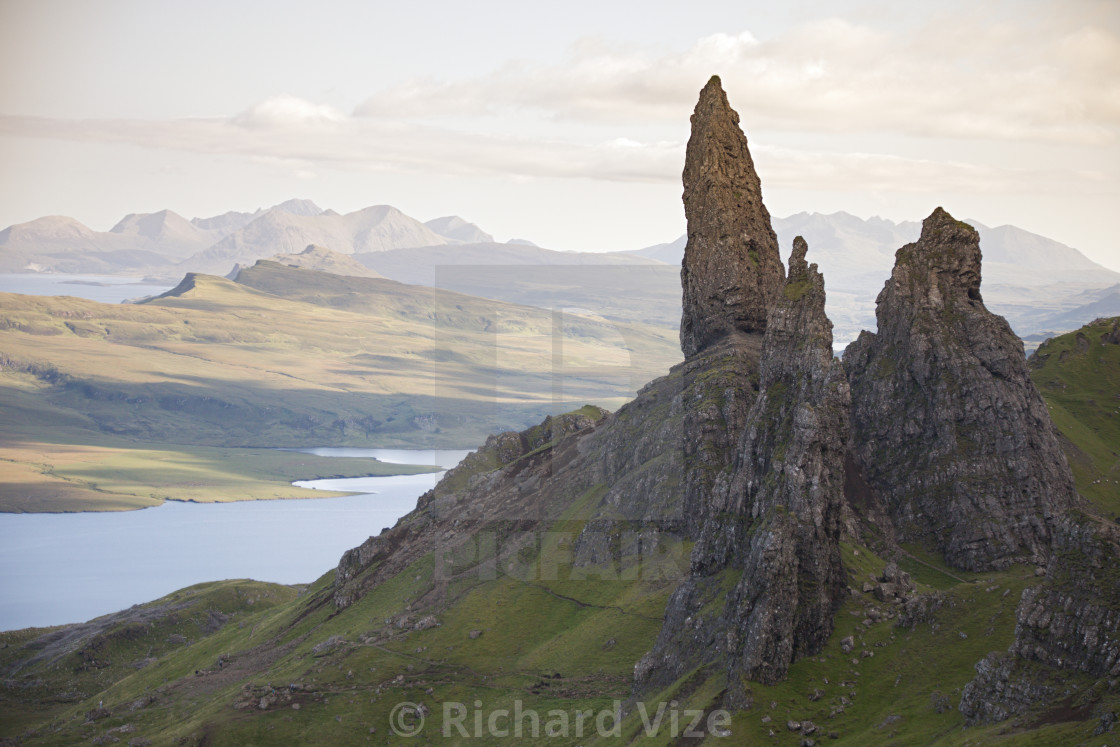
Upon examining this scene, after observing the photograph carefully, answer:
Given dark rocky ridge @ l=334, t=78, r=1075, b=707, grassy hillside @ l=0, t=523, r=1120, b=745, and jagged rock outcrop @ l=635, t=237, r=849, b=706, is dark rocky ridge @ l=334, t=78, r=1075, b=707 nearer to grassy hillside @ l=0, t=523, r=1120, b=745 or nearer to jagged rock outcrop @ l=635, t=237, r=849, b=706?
jagged rock outcrop @ l=635, t=237, r=849, b=706

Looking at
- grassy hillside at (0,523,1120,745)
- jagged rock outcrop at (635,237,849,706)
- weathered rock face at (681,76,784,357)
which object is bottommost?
grassy hillside at (0,523,1120,745)

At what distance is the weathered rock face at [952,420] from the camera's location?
122 metres

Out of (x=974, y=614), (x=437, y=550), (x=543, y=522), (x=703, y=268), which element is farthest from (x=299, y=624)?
(x=974, y=614)

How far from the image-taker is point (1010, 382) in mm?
129500

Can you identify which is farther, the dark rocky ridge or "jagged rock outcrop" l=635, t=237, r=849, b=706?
the dark rocky ridge

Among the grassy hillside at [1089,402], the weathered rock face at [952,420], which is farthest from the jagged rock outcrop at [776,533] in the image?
the grassy hillside at [1089,402]

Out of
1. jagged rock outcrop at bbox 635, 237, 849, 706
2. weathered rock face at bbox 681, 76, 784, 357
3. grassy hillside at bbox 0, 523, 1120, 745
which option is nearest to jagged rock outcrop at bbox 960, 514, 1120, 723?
grassy hillside at bbox 0, 523, 1120, 745

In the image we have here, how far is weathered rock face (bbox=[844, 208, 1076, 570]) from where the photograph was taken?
4791 inches

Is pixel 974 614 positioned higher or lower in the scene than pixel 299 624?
higher

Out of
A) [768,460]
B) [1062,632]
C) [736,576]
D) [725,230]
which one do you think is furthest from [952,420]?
[1062,632]

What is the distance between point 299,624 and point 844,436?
108526 millimetres

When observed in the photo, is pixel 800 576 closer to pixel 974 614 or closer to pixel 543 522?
pixel 974 614

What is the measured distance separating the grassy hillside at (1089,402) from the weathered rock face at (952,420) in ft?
49.8

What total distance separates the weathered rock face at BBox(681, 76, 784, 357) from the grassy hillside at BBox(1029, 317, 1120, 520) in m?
50.1
